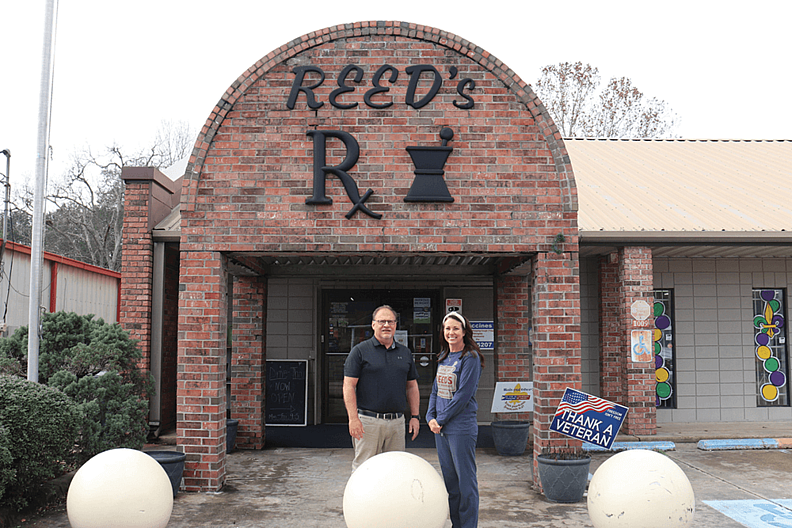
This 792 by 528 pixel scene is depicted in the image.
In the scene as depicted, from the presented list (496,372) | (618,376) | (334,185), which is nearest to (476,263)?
(496,372)

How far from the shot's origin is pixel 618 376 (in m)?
9.84

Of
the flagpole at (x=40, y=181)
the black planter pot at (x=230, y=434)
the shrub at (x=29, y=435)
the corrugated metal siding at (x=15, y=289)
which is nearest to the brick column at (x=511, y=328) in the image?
the black planter pot at (x=230, y=434)

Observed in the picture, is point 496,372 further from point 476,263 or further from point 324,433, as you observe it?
point 324,433

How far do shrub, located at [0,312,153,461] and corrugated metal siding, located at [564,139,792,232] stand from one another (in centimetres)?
635

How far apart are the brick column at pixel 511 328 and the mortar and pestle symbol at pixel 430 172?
302 cm

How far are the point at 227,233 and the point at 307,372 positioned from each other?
14.6ft

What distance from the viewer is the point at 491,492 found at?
6645 mm

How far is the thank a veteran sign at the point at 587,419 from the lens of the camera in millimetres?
6152

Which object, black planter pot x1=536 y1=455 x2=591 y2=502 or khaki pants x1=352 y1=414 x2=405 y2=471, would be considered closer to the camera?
khaki pants x1=352 y1=414 x2=405 y2=471

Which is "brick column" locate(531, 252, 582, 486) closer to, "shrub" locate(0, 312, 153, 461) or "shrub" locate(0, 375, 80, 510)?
"shrub" locate(0, 312, 153, 461)

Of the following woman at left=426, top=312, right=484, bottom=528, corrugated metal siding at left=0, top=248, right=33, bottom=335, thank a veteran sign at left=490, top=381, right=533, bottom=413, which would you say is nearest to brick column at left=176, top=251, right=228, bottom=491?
woman at left=426, top=312, right=484, bottom=528

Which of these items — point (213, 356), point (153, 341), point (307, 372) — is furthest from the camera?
point (307, 372)

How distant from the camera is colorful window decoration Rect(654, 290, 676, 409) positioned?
10461 millimetres

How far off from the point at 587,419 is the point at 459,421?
1890mm
